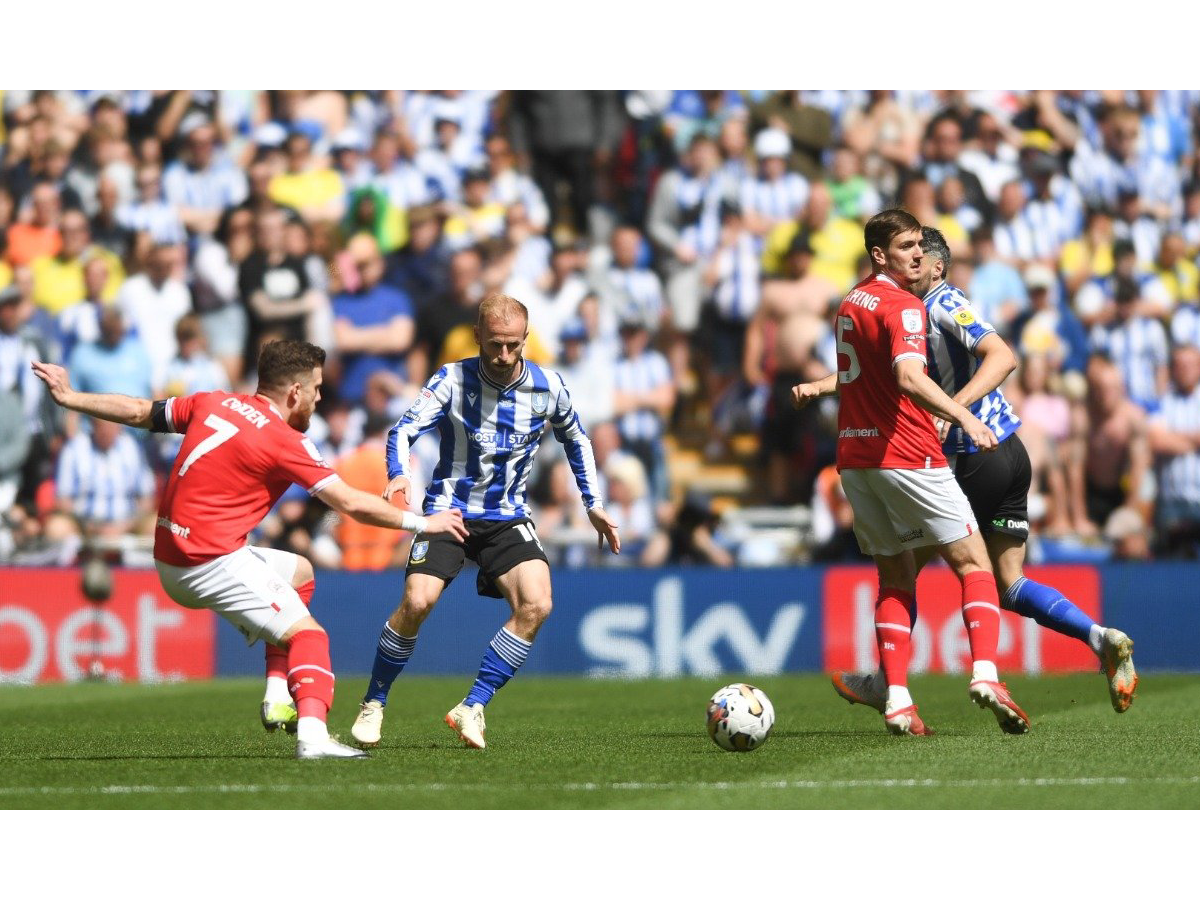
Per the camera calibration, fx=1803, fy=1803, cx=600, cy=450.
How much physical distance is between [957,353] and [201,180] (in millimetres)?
10163

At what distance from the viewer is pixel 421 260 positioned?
1627 centimetres

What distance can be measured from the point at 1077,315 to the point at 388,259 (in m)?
6.19

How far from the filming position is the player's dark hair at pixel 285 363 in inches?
291

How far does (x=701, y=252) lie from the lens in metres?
16.3

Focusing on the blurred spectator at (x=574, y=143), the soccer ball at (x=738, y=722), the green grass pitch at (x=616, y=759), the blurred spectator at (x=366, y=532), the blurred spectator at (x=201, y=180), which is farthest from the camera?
the blurred spectator at (x=574, y=143)

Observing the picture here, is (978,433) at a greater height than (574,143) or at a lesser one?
lesser

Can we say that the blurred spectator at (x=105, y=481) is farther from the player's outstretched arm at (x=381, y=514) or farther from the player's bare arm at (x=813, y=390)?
the player's outstretched arm at (x=381, y=514)

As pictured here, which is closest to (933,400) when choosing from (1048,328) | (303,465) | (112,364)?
(303,465)

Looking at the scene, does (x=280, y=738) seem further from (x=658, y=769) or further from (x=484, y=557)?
(x=658, y=769)

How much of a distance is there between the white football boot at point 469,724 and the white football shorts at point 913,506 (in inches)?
78.4

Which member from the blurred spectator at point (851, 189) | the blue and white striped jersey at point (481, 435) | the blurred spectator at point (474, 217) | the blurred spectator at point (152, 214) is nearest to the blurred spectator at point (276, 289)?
the blurred spectator at point (152, 214)

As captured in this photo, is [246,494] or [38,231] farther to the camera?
[38,231]

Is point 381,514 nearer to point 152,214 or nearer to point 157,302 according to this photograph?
point 157,302

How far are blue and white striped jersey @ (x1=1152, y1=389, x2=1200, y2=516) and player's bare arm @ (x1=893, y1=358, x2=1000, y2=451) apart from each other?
7.84m
